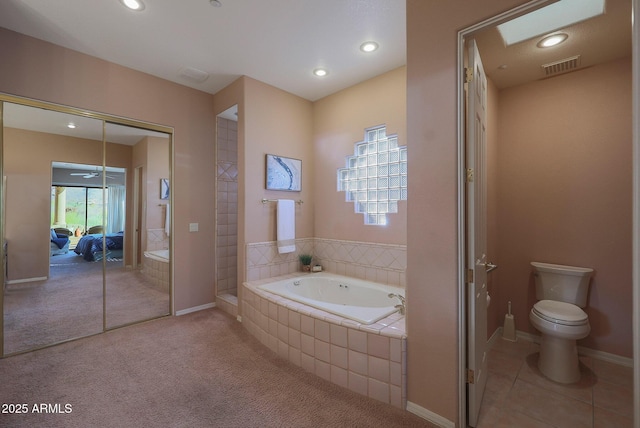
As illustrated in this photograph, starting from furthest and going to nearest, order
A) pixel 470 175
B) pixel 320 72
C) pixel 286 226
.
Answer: pixel 286 226 < pixel 320 72 < pixel 470 175

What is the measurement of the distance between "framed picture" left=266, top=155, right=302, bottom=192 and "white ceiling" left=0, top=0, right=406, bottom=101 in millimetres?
934

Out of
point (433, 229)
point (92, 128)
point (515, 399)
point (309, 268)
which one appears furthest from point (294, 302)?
point (92, 128)

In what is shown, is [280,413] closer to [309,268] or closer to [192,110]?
[309,268]

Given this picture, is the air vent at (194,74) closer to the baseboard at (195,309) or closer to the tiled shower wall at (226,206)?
the tiled shower wall at (226,206)

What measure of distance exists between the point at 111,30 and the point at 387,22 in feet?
7.37

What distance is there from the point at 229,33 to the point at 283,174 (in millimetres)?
1479

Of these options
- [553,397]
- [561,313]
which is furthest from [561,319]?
[553,397]

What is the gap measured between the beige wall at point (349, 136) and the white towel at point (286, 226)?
0.44m

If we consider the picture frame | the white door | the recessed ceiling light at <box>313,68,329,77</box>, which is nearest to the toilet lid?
the white door

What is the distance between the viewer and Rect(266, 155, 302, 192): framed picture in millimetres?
3141

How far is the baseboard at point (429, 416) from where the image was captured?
4.99 ft

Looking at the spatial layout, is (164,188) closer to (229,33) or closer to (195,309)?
(195,309)

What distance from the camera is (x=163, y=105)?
307 cm

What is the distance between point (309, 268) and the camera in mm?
3377
